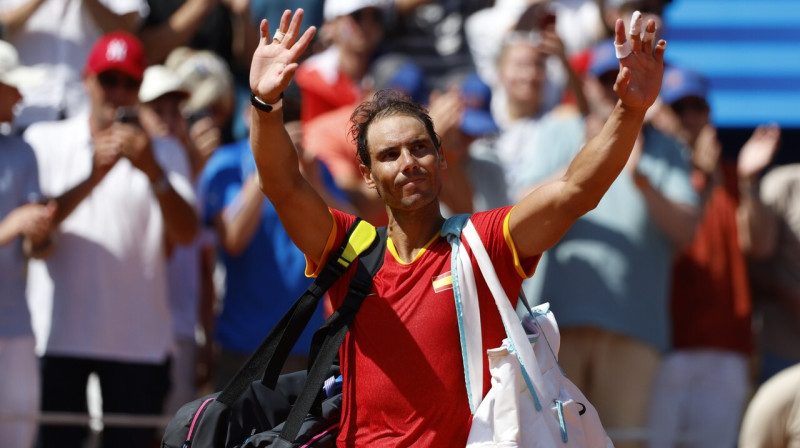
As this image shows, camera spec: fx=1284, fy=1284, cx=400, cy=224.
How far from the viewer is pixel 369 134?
13.9ft

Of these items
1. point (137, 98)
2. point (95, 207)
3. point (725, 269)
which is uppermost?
point (137, 98)

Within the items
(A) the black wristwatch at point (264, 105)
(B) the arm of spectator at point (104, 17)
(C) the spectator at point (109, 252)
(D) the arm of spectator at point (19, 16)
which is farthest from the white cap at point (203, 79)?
(A) the black wristwatch at point (264, 105)

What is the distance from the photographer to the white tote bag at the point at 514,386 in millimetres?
3783

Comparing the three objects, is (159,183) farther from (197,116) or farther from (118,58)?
(197,116)

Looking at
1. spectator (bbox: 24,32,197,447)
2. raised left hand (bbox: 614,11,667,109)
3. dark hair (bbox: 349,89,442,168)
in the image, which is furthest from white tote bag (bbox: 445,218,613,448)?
spectator (bbox: 24,32,197,447)

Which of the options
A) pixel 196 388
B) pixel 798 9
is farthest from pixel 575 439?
pixel 798 9

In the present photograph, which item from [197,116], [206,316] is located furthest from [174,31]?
[206,316]

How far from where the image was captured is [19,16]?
7.64 metres

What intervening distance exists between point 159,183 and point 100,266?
54cm

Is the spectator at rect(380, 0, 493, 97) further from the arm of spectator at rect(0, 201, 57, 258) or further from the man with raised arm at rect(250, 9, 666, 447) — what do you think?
the man with raised arm at rect(250, 9, 666, 447)

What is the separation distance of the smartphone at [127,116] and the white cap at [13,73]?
1.79 ft

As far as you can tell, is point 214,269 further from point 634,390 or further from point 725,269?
point 725,269

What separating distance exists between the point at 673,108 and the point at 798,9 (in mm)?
2091

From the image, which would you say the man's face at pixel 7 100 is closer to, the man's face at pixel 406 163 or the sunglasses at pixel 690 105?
the man's face at pixel 406 163
